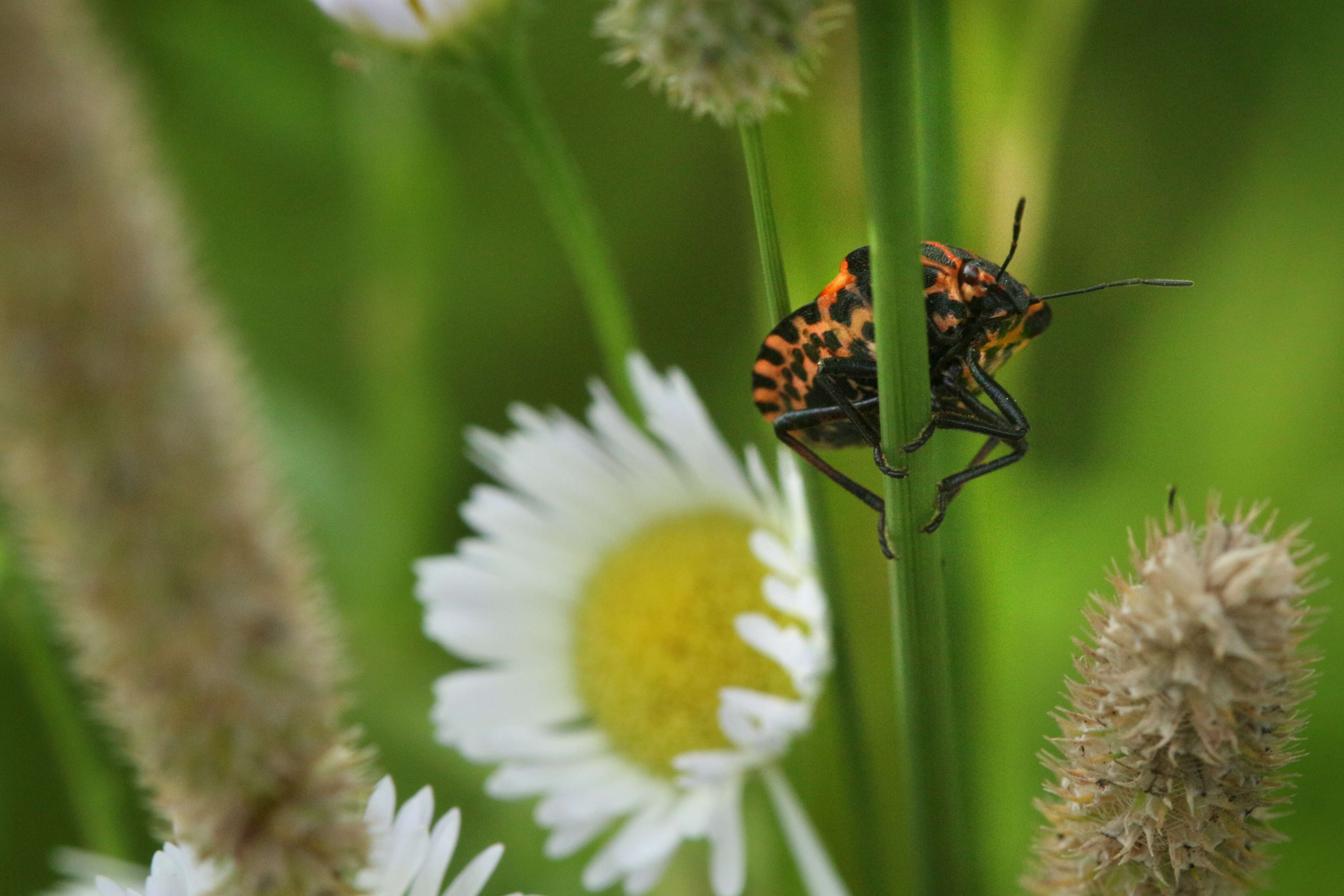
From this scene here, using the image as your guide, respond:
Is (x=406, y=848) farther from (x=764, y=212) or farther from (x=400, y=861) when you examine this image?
(x=764, y=212)

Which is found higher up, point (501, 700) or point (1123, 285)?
point (1123, 285)

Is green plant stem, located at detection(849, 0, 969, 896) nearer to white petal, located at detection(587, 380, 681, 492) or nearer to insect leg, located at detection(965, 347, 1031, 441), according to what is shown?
insect leg, located at detection(965, 347, 1031, 441)

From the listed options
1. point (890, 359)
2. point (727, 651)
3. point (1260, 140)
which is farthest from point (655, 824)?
point (1260, 140)

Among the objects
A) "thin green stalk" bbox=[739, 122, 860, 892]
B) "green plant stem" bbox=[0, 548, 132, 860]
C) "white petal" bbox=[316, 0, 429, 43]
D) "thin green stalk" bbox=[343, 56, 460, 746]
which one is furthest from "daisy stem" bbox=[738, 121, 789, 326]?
"thin green stalk" bbox=[343, 56, 460, 746]

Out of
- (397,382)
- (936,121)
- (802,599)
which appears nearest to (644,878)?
(802,599)

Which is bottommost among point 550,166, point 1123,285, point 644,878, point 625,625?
point 644,878

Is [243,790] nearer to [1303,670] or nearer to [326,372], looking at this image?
[1303,670]
